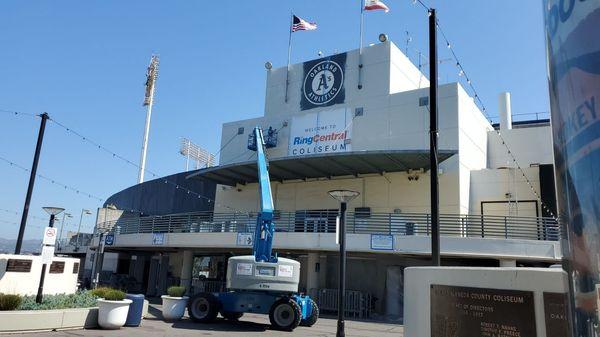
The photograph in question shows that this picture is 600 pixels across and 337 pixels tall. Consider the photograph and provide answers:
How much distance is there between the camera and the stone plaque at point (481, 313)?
5.13m

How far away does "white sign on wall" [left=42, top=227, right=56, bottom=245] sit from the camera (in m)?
15.3

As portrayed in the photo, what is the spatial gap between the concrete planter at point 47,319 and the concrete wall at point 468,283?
11.3 meters

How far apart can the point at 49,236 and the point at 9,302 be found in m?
2.29

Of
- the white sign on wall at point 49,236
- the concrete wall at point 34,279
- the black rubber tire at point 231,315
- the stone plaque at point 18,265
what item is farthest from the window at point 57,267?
the black rubber tire at point 231,315

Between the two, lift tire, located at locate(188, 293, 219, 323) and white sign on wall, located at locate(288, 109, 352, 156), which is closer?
lift tire, located at locate(188, 293, 219, 323)

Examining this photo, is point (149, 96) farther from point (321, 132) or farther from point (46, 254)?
point (46, 254)

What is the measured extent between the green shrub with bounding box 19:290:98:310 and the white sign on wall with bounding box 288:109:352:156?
53.7 ft

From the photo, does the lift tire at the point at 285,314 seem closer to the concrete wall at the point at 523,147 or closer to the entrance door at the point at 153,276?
the concrete wall at the point at 523,147

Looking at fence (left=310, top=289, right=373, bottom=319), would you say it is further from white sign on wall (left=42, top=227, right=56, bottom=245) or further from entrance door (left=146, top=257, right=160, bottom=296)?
entrance door (left=146, top=257, right=160, bottom=296)

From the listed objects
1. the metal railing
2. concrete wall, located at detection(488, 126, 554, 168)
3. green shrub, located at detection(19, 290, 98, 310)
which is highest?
concrete wall, located at detection(488, 126, 554, 168)

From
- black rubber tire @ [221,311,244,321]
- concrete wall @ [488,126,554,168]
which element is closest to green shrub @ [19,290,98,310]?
black rubber tire @ [221,311,244,321]

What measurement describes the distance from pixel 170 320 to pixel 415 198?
14.9m

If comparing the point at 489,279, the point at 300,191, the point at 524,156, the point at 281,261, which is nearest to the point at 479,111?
the point at 524,156

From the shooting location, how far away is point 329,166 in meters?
28.5
